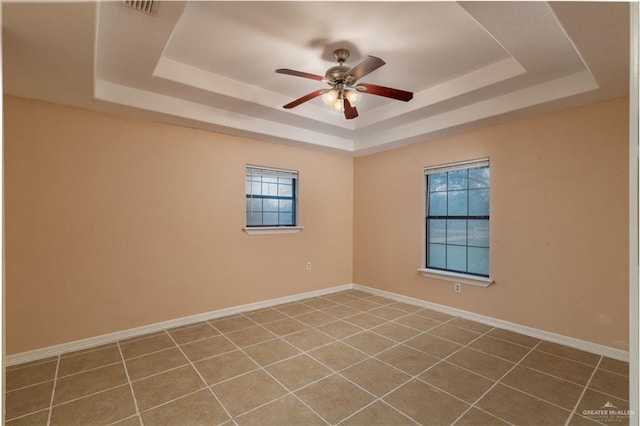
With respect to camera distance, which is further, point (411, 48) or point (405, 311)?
point (405, 311)

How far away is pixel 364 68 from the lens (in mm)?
2330

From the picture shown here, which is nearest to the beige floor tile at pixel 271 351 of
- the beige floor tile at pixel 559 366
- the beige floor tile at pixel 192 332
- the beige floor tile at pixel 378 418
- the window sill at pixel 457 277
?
the beige floor tile at pixel 192 332

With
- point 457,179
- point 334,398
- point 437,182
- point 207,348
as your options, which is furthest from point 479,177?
point 207,348

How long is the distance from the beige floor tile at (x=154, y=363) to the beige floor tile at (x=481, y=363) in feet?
7.96

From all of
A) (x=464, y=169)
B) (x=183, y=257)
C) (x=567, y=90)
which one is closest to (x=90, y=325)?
(x=183, y=257)

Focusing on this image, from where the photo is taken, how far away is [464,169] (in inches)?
158

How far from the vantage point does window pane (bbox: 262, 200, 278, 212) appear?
446cm

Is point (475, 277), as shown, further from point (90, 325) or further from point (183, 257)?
point (90, 325)

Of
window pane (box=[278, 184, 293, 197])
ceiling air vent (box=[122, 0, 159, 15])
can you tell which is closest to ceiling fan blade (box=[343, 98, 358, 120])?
ceiling air vent (box=[122, 0, 159, 15])

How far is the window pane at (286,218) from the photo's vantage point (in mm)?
4633

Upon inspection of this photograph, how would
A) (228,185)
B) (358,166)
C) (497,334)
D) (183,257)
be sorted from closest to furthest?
(497,334) → (183,257) → (228,185) → (358,166)

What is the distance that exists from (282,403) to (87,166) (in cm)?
287

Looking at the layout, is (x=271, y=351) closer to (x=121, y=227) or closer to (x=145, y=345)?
(x=145, y=345)

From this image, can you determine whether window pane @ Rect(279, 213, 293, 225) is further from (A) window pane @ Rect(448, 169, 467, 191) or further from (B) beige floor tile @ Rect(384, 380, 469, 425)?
(B) beige floor tile @ Rect(384, 380, 469, 425)
